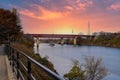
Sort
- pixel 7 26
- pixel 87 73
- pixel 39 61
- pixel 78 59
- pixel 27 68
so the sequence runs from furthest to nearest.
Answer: pixel 78 59, pixel 7 26, pixel 87 73, pixel 39 61, pixel 27 68

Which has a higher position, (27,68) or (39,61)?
(27,68)

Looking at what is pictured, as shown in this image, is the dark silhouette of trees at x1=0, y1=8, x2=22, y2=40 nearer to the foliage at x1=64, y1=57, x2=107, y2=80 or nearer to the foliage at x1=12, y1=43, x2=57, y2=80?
the foliage at x1=12, y1=43, x2=57, y2=80

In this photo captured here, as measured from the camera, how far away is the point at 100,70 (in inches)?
1702

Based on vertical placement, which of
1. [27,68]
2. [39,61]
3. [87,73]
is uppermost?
[27,68]

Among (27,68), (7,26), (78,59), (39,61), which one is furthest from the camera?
(78,59)

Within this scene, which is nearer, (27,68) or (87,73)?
(27,68)

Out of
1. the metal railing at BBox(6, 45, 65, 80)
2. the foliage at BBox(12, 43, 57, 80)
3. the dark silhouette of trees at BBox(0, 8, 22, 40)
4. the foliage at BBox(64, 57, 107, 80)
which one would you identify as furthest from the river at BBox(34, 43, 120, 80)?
the metal railing at BBox(6, 45, 65, 80)

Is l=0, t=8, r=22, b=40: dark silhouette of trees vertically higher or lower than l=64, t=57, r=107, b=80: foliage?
higher

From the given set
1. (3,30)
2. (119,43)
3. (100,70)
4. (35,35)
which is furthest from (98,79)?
(119,43)

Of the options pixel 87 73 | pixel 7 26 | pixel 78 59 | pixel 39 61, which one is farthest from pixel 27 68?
pixel 78 59

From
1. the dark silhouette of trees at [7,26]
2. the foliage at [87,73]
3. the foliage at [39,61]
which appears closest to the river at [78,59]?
the foliage at [87,73]

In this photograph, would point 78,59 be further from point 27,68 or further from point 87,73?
point 27,68

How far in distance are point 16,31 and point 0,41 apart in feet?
18.6

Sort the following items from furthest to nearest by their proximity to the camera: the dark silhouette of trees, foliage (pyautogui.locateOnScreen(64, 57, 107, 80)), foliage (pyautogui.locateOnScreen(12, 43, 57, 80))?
the dark silhouette of trees < foliage (pyautogui.locateOnScreen(64, 57, 107, 80)) < foliage (pyautogui.locateOnScreen(12, 43, 57, 80))
